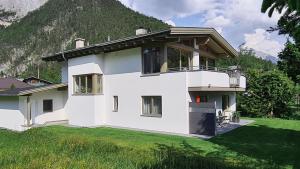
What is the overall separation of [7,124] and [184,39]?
53.1 feet

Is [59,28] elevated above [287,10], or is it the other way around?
[59,28]

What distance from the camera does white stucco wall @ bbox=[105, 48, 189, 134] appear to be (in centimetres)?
1880

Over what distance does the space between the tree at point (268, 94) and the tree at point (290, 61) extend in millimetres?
8147

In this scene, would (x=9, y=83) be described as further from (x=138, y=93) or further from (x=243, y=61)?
(x=243, y=61)

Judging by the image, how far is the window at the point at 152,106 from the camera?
20.2 m

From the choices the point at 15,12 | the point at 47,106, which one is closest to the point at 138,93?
the point at 47,106

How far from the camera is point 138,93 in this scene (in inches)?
837

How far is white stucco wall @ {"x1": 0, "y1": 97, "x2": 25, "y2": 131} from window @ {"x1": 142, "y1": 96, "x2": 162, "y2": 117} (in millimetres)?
10126

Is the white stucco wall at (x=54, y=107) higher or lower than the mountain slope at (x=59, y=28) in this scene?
lower

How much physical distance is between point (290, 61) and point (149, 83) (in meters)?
24.4

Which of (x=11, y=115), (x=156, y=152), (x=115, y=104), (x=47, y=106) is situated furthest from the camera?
(x=47, y=106)

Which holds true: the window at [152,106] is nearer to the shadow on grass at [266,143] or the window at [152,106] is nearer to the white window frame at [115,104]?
the white window frame at [115,104]

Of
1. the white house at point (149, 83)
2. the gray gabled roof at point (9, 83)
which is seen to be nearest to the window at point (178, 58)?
the white house at point (149, 83)

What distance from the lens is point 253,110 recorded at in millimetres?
29891
